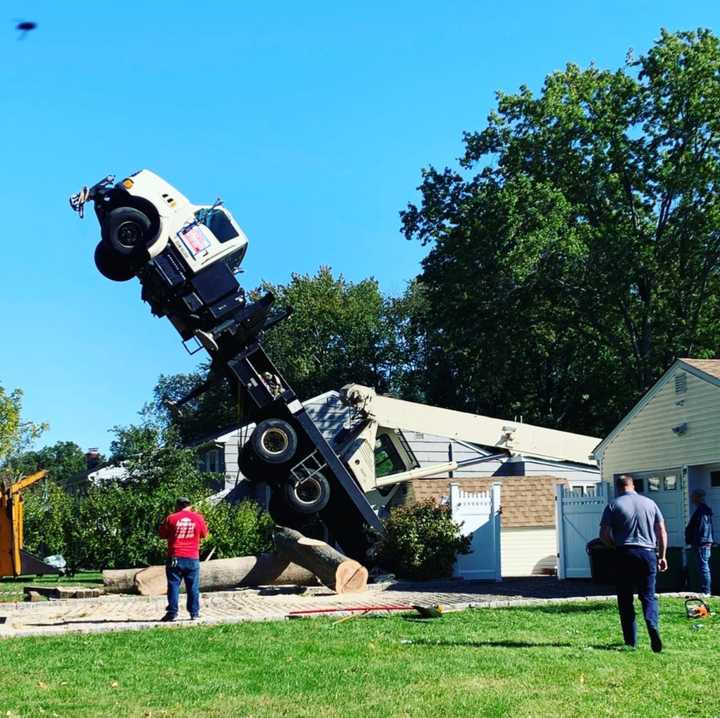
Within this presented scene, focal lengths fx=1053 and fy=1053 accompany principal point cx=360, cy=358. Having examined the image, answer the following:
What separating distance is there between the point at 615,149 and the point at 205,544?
816 inches

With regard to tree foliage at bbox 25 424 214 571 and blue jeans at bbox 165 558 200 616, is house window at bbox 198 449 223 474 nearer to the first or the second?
tree foliage at bbox 25 424 214 571

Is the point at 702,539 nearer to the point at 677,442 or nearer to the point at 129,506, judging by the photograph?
the point at 677,442

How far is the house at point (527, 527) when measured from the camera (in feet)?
79.5

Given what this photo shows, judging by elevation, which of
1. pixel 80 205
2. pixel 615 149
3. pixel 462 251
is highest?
pixel 615 149

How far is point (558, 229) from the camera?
3450 centimetres

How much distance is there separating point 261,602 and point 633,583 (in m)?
8.47

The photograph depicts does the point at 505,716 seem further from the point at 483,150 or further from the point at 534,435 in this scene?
the point at 483,150

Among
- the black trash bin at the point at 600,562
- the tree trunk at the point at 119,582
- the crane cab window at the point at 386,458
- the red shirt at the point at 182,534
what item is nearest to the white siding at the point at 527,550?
the crane cab window at the point at 386,458

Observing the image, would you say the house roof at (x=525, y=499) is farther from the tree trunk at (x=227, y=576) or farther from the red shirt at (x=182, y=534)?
the red shirt at (x=182, y=534)

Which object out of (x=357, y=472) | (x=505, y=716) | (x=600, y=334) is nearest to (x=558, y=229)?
(x=600, y=334)

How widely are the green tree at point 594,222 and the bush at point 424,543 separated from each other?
48.9ft

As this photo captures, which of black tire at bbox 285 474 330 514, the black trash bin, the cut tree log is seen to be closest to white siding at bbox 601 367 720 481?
the black trash bin

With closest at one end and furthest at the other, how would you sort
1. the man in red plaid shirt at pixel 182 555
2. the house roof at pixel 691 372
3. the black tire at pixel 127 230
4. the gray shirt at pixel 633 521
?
the gray shirt at pixel 633 521
the man in red plaid shirt at pixel 182 555
the house roof at pixel 691 372
the black tire at pixel 127 230

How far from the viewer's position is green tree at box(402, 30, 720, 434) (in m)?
34.8
